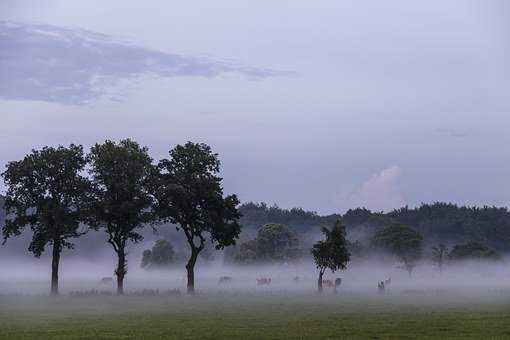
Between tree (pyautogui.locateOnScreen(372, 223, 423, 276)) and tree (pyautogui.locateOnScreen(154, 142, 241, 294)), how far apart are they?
85.7 m

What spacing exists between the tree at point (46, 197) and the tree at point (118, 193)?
8.45 ft

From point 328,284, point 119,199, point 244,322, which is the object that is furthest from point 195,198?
point 244,322

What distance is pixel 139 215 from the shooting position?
292ft

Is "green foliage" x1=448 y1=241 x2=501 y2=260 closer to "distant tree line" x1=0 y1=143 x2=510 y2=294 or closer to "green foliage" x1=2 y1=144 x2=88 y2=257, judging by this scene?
"distant tree line" x1=0 y1=143 x2=510 y2=294

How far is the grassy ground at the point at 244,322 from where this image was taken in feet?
122

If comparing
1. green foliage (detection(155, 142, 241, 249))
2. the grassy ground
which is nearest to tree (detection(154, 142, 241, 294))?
green foliage (detection(155, 142, 241, 249))

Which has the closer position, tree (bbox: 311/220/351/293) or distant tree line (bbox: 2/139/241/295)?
distant tree line (bbox: 2/139/241/295)

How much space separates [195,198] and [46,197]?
18451 mm

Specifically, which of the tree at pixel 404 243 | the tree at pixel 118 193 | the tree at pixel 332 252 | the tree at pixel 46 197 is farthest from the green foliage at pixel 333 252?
the tree at pixel 404 243

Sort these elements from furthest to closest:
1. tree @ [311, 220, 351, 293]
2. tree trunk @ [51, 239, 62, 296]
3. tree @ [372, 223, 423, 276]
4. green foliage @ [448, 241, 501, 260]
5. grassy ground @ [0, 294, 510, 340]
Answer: green foliage @ [448, 241, 501, 260] < tree @ [372, 223, 423, 276] < tree @ [311, 220, 351, 293] < tree trunk @ [51, 239, 62, 296] < grassy ground @ [0, 294, 510, 340]

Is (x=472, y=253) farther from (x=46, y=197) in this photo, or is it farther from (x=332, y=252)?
(x=46, y=197)

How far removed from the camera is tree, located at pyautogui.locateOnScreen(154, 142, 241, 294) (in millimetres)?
92312

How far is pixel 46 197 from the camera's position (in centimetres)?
8538

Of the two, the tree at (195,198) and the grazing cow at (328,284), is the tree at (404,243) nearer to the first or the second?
the grazing cow at (328,284)
